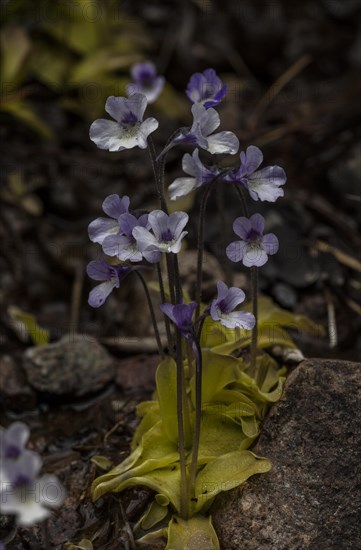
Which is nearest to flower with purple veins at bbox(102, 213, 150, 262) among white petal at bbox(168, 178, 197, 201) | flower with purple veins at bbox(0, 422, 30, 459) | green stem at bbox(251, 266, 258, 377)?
white petal at bbox(168, 178, 197, 201)

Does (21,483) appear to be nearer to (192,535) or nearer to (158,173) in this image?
(192,535)

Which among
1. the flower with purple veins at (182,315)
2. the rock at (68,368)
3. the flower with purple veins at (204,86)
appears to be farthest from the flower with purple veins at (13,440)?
the rock at (68,368)

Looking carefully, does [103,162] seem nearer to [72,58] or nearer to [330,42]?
[72,58]

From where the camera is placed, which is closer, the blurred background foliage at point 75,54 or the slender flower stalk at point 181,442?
the slender flower stalk at point 181,442

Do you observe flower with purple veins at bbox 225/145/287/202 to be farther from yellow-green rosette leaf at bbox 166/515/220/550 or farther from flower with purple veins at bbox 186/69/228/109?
yellow-green rosette leaf at bbox 166/515/220/550

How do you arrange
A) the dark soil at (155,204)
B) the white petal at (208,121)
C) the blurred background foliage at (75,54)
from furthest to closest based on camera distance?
the blurred background foliage at (75,54)
the dark soil at (155,204)
the white petal at (208,121)

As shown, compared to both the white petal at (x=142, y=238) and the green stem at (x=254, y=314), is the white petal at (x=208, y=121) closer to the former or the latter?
the white petal at (x=142, y=238)

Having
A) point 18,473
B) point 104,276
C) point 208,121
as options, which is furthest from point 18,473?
point 208,121

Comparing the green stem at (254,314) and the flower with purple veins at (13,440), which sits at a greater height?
the flower with purple veins at (13,440)

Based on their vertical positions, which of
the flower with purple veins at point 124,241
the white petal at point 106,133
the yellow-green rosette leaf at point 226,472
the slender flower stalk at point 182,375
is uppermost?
the white petal at point 106,133
